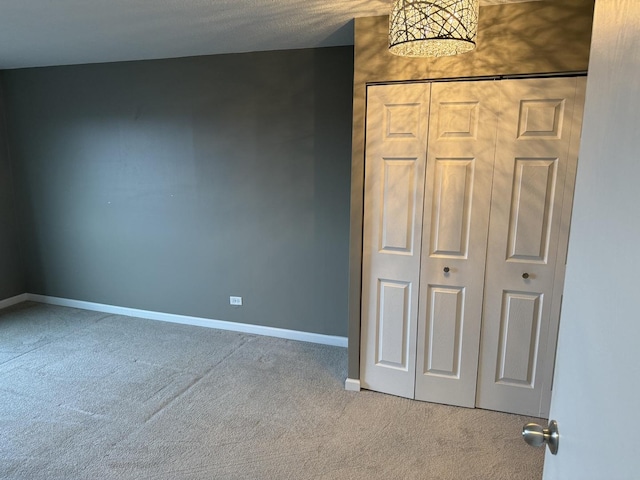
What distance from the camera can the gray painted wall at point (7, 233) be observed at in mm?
4703

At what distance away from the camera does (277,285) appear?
3969mm

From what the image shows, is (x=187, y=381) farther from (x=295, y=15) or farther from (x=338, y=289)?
(x=295, y=15)

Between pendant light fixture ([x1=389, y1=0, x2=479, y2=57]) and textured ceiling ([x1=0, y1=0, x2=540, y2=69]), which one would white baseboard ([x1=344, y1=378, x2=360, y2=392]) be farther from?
textured ceiling ([x1=0, y1=0, x2=540, y2=69])

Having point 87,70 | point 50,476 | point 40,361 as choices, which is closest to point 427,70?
point 50,476

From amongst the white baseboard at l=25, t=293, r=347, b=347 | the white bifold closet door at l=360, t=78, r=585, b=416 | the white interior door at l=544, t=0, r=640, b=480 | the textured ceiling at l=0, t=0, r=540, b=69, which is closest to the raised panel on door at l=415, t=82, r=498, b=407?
the white bifold closet door at l=360, t=78, r=585, b=416

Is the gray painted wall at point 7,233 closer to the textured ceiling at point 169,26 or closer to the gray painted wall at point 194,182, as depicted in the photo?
the gray painted wall at point 194,182

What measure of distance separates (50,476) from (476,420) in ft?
8.23

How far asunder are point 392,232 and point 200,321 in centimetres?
244

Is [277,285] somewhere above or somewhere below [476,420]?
above

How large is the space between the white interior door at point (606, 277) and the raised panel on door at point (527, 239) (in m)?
1.81

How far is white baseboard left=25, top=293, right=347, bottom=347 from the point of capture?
12.8 ft

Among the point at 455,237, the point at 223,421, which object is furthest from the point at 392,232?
the point at 223,421

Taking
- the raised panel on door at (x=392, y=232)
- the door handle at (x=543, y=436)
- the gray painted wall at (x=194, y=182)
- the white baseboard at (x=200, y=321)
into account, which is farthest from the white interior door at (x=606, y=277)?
the white baseboard at (x=200, y=321)

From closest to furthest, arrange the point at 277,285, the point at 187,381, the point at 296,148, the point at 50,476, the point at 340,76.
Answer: the point at 50,476 → the point at 187,381 → the point at 340,76 → the point at 296,148 → the point at 277,285
